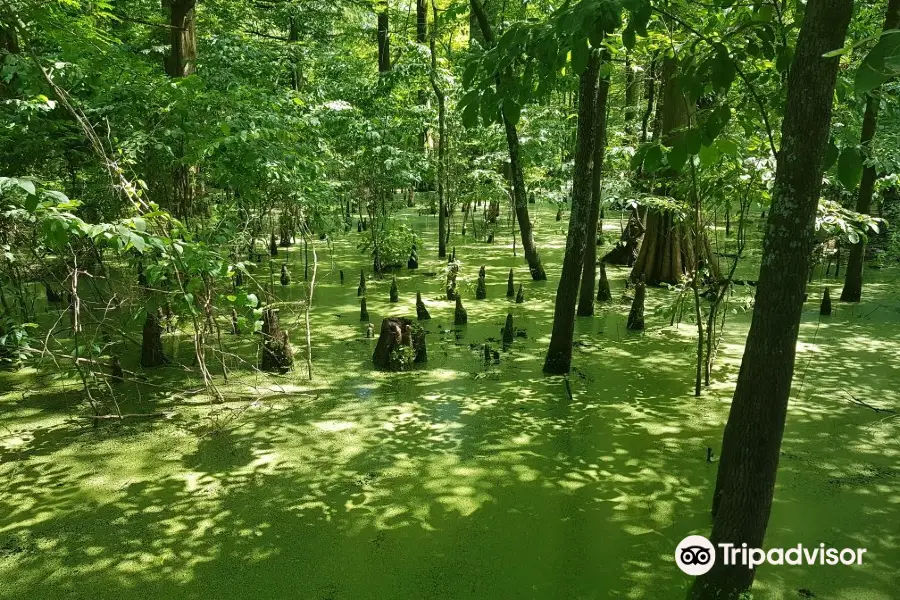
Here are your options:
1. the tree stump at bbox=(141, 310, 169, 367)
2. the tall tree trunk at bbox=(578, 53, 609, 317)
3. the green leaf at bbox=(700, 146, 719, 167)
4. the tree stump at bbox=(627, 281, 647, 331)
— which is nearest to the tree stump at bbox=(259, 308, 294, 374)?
the tree stump at bbox=(141, 310, 169, 367)

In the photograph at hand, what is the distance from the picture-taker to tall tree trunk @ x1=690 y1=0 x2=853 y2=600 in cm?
181

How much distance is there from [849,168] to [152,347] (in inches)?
213

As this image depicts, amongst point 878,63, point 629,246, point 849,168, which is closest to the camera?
point 878,63

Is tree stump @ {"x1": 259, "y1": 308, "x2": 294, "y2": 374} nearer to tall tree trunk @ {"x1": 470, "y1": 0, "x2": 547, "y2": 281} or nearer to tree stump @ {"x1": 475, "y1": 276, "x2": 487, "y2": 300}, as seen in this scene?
tree stump @ {"x1": 475, "y1": 276, "x2": 487, "y2": 300}

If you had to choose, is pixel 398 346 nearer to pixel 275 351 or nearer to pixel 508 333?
pixel 275 351

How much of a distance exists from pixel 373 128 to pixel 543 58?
745cm

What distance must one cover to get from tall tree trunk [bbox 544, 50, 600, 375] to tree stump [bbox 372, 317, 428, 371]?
47.8 inches

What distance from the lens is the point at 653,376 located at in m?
5.23

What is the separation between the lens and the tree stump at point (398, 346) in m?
5.48

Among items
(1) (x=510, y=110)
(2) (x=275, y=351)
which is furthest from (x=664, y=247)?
(1) (x=510, y=110)

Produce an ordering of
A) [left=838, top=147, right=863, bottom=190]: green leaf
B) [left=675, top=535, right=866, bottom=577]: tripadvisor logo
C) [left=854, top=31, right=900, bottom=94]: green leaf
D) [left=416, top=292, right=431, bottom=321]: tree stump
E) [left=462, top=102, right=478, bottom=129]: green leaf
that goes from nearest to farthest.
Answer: [left=854, top=31, right=900, bottom=94]: green leaf
[left=838, top=147, right=863, bottom=190]: green leaf
[left=462, top=102, right=478, bottom=129]: green leaf
[left=675, top=535, right=866, bottom=577]: tripadvisor logo
[left=416, top=292, right=431, bottom=321]: tree stump

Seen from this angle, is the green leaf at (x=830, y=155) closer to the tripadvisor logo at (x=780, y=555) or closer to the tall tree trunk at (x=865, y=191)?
the tripadvisor logo at (x=780, y=555)

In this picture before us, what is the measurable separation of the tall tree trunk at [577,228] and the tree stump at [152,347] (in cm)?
351

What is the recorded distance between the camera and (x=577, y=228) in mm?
5062
